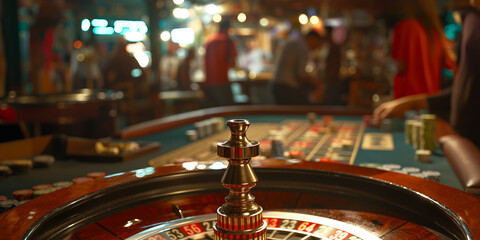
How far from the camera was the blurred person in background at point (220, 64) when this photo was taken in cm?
766

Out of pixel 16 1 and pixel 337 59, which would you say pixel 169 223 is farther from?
pixel 337 59

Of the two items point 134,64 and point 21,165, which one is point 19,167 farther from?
point 134,64

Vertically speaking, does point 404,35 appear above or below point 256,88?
above

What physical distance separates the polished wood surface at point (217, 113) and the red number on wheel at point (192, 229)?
1.58m

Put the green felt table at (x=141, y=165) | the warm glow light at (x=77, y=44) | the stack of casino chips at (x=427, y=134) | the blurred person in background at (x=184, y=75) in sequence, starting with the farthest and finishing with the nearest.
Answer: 1. the warm glow light at (x=77, y=44)
2. the blurred person in background at (x=184, y=75)
3. the stack of casino chips at (x=427, y=134)
4. the green felt table at (x=141, y=165)

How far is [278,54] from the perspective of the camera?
6625 millimetres

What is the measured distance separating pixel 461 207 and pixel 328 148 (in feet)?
4.06

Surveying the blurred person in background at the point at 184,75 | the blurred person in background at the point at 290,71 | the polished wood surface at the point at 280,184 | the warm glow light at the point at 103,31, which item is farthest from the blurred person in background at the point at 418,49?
the warm glow light at the point at 103,31

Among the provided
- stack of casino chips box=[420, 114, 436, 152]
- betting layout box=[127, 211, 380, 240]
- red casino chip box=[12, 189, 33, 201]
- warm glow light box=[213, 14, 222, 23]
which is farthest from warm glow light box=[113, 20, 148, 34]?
betting layout box=[127, 211, 380, 240]

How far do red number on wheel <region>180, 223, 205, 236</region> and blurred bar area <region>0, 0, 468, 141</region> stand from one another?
5.41ft

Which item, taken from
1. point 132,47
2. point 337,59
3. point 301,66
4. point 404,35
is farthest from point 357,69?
point 132,47

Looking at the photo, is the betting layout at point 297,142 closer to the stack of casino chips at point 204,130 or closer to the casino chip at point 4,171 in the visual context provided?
the stack of casino chips at point 204,130

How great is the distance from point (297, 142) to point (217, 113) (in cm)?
112

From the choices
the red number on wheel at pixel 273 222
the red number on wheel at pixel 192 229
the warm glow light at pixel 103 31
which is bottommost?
the red number on wheel at pixel 192 229
